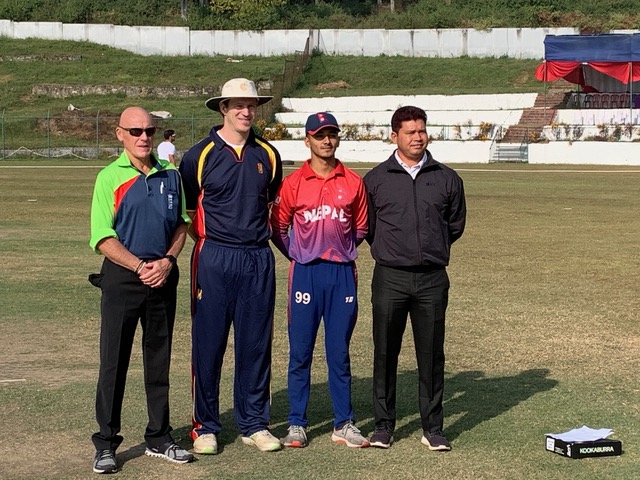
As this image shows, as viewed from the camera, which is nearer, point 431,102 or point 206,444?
point 206,444

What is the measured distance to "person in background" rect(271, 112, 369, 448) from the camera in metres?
7.20

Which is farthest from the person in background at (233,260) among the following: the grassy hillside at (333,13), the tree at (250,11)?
the tree at (250,11)

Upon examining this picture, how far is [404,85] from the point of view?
68.2 meters

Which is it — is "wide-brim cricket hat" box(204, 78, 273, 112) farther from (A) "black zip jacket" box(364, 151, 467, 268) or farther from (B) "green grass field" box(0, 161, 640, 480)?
(B) "green grass field" box(0, 161, 640, 480)

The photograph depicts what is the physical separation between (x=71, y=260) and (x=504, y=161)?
3617 centimetres

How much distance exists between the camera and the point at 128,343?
272 inches

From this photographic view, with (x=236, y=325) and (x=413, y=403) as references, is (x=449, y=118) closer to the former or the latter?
(x=413, y=403)

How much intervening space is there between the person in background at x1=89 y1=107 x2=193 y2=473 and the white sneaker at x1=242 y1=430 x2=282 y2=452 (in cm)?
47

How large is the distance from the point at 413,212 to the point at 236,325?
1.33 metres

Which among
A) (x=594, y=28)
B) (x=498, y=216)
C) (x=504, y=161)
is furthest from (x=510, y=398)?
(x=594, y=28)

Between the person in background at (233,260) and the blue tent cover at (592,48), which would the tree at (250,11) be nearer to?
the blue tent cover at (592,48)

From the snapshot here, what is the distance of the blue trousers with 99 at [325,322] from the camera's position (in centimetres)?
722

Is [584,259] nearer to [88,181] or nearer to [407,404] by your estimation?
[407,404]

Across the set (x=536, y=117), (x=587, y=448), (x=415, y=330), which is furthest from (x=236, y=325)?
(x=536, y=117)
